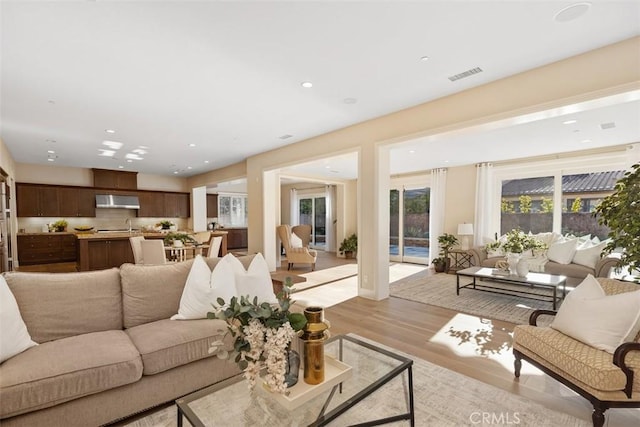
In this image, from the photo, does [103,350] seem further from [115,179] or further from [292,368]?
[115,179]

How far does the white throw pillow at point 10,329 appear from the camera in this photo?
1736mm

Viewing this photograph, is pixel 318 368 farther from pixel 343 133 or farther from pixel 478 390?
pixel 343 133

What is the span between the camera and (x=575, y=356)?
6.44 feet

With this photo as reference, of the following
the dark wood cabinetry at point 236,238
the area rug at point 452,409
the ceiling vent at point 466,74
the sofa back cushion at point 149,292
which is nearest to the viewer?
the area rug at point 452,409

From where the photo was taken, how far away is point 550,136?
4.85m

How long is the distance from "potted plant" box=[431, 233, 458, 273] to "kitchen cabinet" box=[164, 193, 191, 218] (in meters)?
8.75

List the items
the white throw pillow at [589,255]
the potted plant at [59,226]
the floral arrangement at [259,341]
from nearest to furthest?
the floral arrangement at [259,341]
the white throw pillow at [589,255]
the potted plant at [59,226]

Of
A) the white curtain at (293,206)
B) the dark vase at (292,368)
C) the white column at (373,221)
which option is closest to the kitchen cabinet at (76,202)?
the white curtain at (293,206)

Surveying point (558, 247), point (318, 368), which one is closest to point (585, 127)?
point (558, 247)

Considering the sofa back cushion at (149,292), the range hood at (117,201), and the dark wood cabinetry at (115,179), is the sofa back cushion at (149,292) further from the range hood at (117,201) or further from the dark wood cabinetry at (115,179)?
the dark wood cabinetry at (115,179)

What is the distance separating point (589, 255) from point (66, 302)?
7078mm

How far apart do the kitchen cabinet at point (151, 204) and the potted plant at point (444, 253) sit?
9.05m

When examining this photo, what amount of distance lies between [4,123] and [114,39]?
377 centimetres

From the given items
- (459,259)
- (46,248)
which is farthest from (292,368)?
(46,248)
